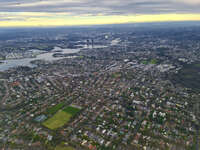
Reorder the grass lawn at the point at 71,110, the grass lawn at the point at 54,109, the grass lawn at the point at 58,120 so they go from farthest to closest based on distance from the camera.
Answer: the grass lawn at the point at 54,109, the grass lawn at the point at 71,110, the grass lawn at the point at 58,120

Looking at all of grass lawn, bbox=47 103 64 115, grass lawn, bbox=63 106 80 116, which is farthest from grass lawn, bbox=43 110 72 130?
grass lawn, bbox=47 103 64 115

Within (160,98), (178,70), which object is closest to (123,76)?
(160,98)

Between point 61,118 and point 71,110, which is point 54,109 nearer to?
point 71,110

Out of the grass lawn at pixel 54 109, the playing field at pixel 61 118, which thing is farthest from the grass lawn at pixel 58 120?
the grass lawn at pixel 54 109

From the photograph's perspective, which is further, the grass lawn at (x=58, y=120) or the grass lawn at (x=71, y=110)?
the grass lawn at (x=71, y=110)

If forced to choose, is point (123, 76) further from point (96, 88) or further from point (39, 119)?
point (39, 119)

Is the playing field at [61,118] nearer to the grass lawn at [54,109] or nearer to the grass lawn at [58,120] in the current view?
the grass lawn at [58,120]

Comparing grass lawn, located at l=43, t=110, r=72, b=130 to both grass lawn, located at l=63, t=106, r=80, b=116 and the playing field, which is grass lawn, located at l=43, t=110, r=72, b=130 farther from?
grass lawn, located at l=63, t=106, r=80, b=116

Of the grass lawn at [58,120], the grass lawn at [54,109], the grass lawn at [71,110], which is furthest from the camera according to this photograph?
the grass lawn at [54,109]
